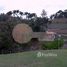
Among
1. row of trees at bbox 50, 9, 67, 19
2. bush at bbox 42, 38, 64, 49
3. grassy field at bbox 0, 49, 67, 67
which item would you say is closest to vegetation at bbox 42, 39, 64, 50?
bush at bbox 42, 38, 64, 49

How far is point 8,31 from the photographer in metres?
28.5

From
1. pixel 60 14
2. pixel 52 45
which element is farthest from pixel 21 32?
pixel 60 14

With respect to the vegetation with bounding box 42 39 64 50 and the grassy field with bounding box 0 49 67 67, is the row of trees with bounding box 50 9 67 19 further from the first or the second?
the grassy field with bounding box 0 49 67 67

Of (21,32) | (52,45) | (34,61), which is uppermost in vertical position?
(21,32)

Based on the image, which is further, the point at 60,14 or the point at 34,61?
the point at 60,14

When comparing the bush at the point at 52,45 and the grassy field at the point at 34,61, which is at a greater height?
the grassy field at the point at 34,61

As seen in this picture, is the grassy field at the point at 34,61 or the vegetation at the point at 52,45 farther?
the vegetation at the point at 52,45

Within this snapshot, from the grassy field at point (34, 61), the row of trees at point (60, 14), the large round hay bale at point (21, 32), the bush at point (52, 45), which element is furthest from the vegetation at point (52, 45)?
the row of trees at point (60, 14)

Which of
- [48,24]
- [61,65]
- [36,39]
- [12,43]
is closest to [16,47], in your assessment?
[12,43]

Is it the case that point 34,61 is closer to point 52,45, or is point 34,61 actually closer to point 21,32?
point 21,32

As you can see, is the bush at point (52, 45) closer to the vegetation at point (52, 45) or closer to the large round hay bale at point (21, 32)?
the vegetation at point (52, 45)

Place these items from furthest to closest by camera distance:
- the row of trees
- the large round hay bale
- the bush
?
the row of trees < the bush < the large round hay bale

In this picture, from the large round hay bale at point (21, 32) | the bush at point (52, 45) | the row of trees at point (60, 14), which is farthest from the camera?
the row of trees at point (60, 14)

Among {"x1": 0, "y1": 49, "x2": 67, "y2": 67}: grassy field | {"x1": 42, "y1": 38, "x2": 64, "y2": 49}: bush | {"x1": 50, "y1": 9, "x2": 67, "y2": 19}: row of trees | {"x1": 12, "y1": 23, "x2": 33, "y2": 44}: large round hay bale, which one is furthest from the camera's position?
{"x1": 50, "y1": 9, "x2": 67, "y2": 19}: row of trees
